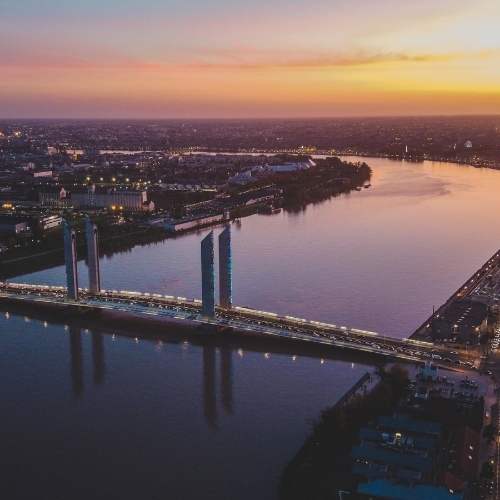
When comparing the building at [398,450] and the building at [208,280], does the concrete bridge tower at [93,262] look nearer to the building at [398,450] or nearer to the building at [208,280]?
the building at [208,280]

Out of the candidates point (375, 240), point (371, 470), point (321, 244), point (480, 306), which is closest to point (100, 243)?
point (321, 244)

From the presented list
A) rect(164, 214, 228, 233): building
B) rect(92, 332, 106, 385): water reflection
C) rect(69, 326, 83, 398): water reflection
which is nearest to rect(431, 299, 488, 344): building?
rect(92, 332, 106, 385): water reflection

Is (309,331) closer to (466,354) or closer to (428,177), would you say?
(466,354)

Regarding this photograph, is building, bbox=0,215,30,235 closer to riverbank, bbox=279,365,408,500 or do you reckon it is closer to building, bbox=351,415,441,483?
riverbank, bbox=279,365,408,500

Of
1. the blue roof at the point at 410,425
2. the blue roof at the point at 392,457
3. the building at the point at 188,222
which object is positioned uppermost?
the building at the point at 188,222

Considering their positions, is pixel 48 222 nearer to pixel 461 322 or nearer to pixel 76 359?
pixel 76 359

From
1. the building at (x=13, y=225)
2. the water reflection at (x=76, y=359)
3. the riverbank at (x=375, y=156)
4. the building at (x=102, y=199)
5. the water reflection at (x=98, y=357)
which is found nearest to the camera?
the water reflection at (x=76, y=359)

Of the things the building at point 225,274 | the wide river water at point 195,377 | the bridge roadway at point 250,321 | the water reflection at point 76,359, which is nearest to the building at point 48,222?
the wide river water at point 195,377
